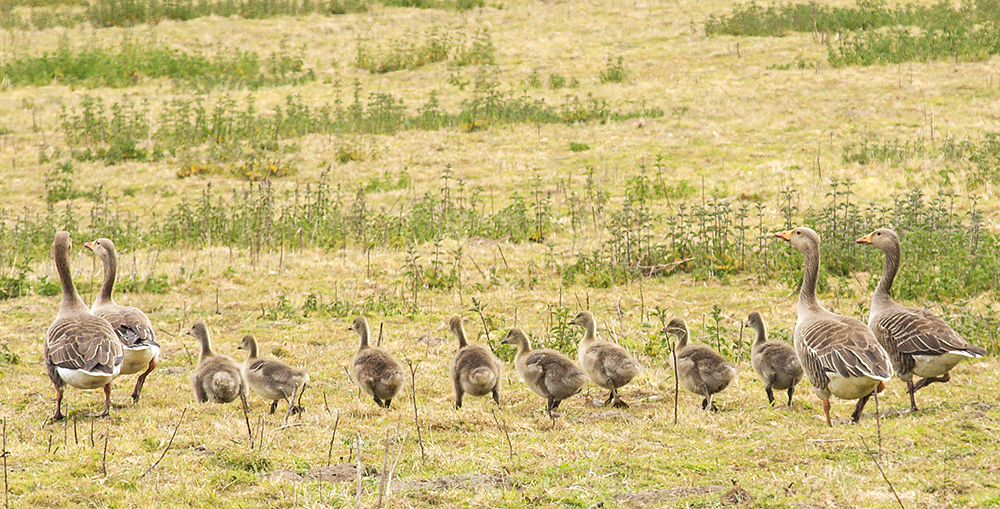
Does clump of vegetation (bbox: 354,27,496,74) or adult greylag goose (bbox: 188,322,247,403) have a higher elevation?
clump of vegetation (bbox: 354,27,496,74)

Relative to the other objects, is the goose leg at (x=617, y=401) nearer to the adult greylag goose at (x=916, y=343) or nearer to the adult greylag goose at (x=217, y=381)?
the adult greylag goose at (x=916, y=343)

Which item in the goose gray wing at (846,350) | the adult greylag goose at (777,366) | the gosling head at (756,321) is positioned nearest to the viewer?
the goose gray wing at (846,350)

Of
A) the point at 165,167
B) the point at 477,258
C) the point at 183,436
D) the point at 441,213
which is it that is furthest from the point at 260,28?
the point at 183,436

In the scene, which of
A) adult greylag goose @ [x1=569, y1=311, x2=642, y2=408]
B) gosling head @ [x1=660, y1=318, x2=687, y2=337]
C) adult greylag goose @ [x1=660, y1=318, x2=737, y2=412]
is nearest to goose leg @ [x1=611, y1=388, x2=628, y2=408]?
adult greylag goose @ [x1=569, y1=311, x2=642, y2=408]

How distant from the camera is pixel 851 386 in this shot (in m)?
8.20

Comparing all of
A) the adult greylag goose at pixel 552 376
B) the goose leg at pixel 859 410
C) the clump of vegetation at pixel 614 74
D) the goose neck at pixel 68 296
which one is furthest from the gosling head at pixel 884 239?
the clump of vegetation at pixel 614 74

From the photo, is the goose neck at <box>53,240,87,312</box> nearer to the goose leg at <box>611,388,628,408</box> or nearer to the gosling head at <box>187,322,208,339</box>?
the gosling head at <box>187,322,208,339</box>

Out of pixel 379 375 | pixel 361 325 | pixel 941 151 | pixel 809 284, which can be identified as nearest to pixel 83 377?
pixel 379 375

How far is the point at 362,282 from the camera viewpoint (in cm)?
1614

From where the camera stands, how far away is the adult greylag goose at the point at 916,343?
842 centimetres

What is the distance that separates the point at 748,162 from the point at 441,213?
8.13 meters

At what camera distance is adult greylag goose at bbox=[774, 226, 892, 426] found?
26.2 feet

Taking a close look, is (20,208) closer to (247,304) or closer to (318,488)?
(247,304)

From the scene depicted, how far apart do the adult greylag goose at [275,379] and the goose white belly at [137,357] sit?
1.04m
